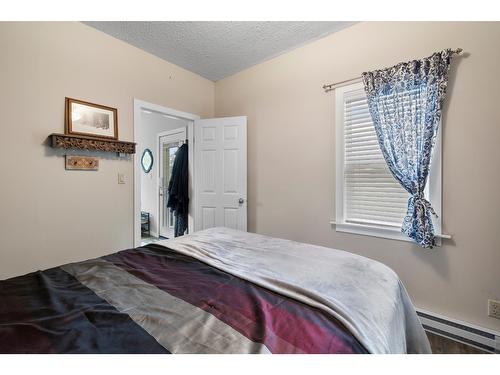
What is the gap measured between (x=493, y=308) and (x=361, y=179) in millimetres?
1259

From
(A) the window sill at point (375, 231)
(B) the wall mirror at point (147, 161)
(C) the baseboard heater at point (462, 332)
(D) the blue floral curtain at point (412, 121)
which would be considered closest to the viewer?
(C) the baseboard heater at point (462, 332)

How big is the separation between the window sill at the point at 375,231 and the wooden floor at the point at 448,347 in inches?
28.0

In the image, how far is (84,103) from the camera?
2.20 m

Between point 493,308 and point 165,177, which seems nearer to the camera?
point 493,308

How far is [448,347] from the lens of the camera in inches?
67.6

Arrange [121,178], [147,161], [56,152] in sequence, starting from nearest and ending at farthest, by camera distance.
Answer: [56,152]
[121,178]
[147,161]

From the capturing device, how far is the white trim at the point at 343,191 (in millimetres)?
1829

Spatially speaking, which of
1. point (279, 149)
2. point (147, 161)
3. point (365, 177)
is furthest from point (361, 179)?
point (147, 161)

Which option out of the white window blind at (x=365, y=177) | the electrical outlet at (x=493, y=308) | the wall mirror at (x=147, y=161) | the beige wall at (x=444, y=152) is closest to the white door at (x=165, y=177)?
the wall mirror at (x=147, y=161)

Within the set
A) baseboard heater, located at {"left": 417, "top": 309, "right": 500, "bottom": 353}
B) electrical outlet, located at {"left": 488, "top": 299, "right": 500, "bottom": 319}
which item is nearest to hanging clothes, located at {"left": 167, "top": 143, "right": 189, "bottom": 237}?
baseboard heater, located at {"left": 417, "top": 309, "right": 500, "bottom": 353}

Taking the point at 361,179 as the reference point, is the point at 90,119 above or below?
above

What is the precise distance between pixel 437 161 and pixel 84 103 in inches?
119

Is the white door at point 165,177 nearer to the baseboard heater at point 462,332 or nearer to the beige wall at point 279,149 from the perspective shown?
the beige wall at point 279,149

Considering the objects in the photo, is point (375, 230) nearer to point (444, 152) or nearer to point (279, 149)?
point (444, 152)
